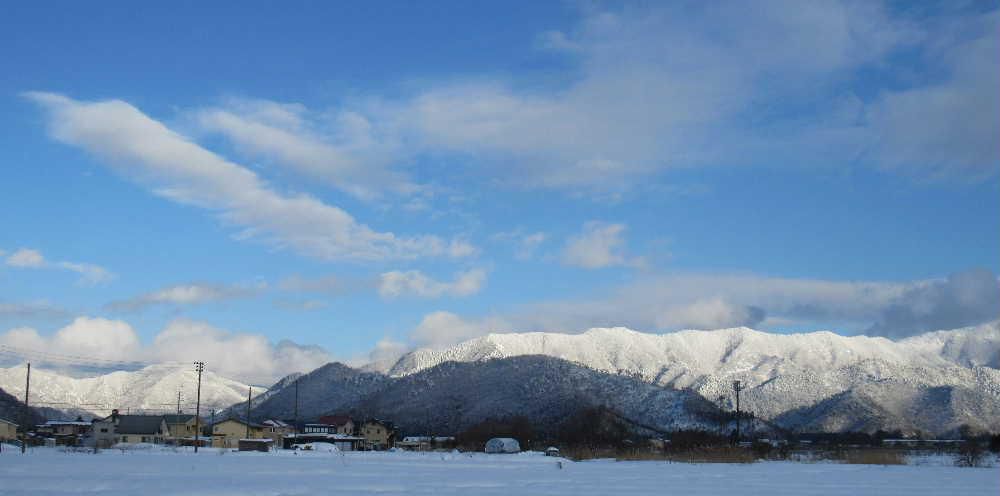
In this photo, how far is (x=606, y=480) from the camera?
33938 mm

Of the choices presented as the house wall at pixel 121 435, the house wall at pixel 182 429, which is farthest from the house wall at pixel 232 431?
the house wall at pixel 121 435

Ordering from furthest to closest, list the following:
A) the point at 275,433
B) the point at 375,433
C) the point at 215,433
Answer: the point at 375,433
the point at 275,433
the point at 215,433

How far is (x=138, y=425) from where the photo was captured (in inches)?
4993

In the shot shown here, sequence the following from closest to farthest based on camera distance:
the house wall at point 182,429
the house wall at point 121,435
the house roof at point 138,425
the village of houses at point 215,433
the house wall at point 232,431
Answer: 1. the village of houses at point 215,433
2. the house wall at point 121,435
3. the house wall at point 232,431
4. the house roof at point 138,425
5. the house wall at point 182,429

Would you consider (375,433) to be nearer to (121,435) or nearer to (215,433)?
(215,433)

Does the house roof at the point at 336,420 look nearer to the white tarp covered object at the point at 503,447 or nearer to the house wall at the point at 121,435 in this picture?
the house wall at the point at 121,435

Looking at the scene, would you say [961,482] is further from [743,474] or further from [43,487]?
[43,487]

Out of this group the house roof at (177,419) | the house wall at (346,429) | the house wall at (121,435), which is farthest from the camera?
the house wall at (346,429)

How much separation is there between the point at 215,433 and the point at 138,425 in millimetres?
11671

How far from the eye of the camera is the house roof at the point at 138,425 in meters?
125

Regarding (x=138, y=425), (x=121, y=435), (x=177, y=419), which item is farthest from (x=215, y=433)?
(x=121, y=435)

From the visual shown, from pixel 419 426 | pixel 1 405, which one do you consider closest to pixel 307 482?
pixel 419 426

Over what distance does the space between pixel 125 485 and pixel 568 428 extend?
12910cm

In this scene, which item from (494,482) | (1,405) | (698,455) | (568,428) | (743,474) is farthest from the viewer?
(1,405)
